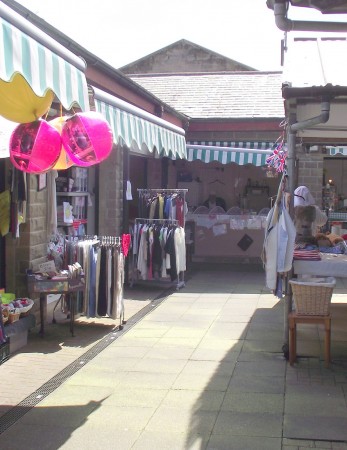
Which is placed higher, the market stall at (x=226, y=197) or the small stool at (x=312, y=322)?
the market stall at (x=226, y=197)

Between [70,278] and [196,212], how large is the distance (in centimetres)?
702

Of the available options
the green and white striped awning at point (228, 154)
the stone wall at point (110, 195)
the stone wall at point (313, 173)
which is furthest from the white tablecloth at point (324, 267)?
the stone wall at point (313, 173)

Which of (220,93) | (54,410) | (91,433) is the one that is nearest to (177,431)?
(91,433)

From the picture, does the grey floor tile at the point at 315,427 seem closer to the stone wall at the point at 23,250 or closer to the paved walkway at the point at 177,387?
the paved walkway at the point at 177,387

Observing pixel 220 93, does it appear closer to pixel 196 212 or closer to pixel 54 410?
pixel 196 212

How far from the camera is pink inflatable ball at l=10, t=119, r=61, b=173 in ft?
15.0

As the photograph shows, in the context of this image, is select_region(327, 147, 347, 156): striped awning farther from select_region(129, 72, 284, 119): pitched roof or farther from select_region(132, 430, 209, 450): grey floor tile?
select_region(132, 430, 209, 450): grey floor tile

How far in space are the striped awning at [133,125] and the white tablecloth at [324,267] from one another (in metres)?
2.47

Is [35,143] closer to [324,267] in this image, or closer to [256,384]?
[256,384]

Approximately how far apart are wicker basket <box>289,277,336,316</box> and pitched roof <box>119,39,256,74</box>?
925 inches

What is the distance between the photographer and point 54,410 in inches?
179

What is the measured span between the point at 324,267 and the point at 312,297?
17.5 inches

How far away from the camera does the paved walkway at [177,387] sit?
13.3 ft

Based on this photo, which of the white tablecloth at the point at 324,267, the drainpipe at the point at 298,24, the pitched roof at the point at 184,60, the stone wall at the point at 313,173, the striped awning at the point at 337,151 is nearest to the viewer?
the drainpipe at the point at 298,24
